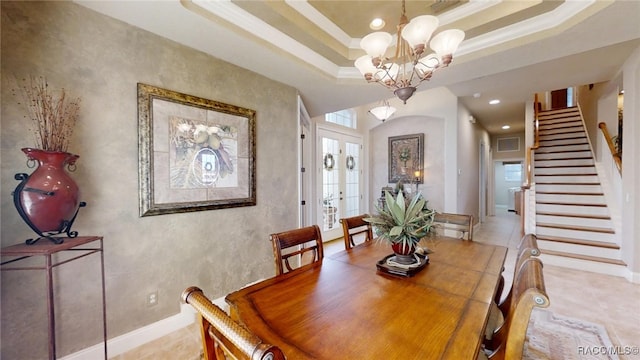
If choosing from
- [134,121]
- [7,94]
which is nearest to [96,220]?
[134,121]

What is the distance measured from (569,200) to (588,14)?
410 cm

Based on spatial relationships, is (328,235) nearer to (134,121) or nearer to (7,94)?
(134,121)

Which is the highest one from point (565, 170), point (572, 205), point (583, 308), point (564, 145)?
point (564, 145)

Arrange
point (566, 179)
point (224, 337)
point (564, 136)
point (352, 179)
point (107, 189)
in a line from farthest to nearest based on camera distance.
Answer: point (564, 136) < point (352, 179) < point (566, 179) < point (107, 189) < point (224, 337)

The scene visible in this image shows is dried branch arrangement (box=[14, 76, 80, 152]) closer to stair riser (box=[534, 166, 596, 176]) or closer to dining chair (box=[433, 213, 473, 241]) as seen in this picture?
dining chair (box=[433, 213, 473, 241])

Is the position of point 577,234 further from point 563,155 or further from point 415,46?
point 415,46

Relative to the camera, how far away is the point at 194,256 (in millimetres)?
2275

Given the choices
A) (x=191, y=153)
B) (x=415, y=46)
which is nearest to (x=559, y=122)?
(x=415, y=46)

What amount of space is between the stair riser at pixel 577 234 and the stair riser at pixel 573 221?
0.22 meters

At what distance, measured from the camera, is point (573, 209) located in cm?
441

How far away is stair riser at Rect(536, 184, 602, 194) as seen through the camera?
453 cm

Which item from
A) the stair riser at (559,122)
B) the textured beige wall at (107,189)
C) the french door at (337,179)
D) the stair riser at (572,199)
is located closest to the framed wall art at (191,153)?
the textured beige wall at (107,189)

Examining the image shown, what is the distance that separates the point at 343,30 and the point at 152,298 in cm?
306

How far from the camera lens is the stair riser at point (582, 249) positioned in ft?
11.4
